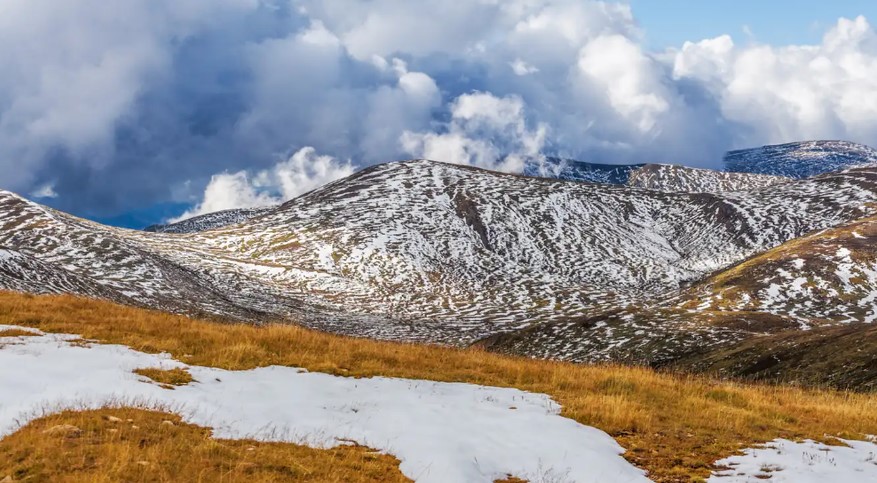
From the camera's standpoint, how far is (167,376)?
12.9 m

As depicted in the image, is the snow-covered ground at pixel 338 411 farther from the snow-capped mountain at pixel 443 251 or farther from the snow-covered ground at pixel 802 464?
the snow-capped mountain at pixel 443 251

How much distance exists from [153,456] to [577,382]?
499 inches

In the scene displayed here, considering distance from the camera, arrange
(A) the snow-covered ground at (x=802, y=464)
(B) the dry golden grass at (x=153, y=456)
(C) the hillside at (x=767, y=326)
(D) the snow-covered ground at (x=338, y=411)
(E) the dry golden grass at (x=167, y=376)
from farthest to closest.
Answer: (C) the hillside at (x=767, y=326)
(E) the dry golden grass at (x=167, y=376)
(A) the snow-covered ground at (x=802, y=464)
(D) the snow-covered ground at (x=338, y=411)
(B) the dry golden grass at (x=153, y=456)

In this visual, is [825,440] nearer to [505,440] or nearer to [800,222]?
[505,440]

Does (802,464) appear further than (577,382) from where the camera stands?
No

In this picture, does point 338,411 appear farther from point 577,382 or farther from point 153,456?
point 577,382

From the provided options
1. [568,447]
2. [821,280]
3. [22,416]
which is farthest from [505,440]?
[821,280]

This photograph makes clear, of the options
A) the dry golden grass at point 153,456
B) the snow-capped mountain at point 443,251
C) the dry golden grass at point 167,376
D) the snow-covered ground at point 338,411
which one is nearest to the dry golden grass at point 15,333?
the snow-covered ground at point 338,411

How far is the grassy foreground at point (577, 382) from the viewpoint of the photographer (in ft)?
41.3

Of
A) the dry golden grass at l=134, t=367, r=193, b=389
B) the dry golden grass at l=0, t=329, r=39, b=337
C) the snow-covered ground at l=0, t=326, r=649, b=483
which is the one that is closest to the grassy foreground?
the snow-covered ground at l=0, t=326, r=649, b=483

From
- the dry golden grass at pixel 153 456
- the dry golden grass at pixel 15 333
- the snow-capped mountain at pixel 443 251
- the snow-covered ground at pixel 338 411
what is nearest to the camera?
the dry golden grass at pixel 153 456

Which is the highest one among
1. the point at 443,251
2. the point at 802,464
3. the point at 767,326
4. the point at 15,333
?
the point at 443,251

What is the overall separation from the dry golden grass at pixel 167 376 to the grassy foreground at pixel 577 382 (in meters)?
1.55

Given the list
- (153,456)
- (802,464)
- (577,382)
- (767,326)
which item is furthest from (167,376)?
(767,326)
